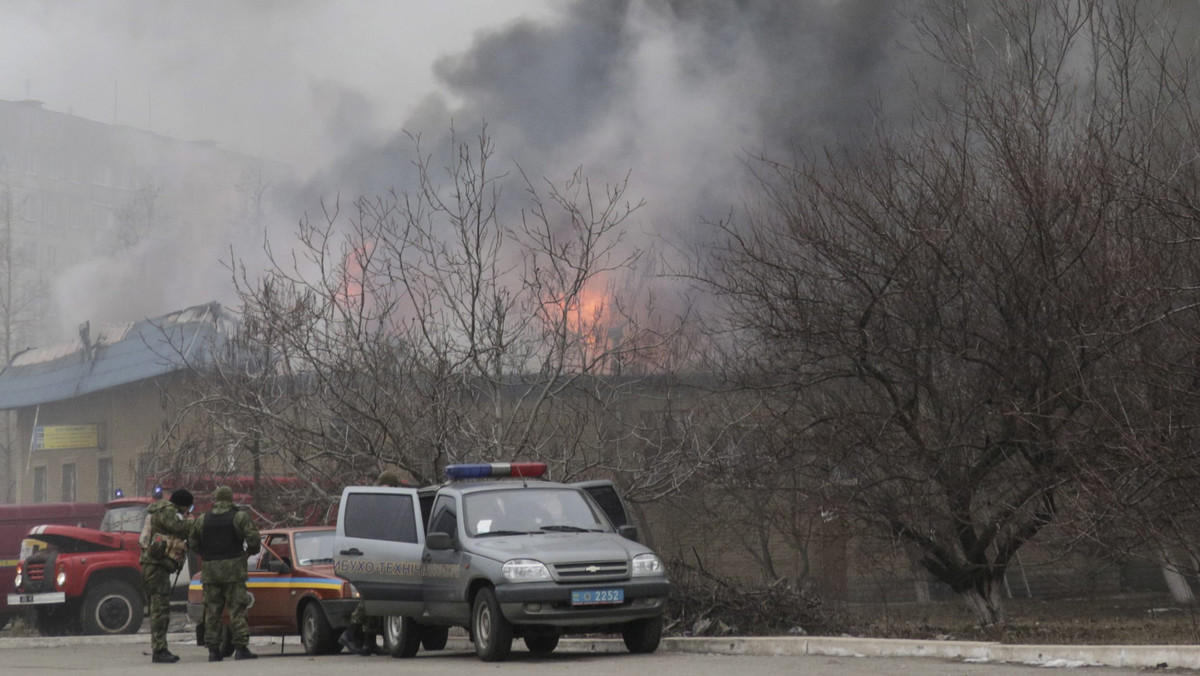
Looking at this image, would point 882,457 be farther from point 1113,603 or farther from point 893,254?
point 1113,603

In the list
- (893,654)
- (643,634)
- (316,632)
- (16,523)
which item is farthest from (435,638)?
(16,523)

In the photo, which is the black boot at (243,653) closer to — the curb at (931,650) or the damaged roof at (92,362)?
the curb at (931,650)

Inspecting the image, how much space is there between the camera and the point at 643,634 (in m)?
12.2

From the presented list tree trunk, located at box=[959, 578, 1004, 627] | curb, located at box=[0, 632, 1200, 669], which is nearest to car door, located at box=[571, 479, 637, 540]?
curb, located at box=[0, 632, 1200, 669]

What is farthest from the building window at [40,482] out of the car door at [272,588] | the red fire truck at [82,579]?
the car door at [272,588]

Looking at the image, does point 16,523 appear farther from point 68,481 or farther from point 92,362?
point 68,481

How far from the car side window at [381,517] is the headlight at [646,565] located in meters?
2.49

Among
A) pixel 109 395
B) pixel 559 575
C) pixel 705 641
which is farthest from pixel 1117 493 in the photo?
pixel 109 395

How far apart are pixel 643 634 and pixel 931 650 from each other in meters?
2.66

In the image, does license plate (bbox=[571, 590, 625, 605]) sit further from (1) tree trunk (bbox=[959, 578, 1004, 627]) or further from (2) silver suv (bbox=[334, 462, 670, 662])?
(1) tree trunk (bbox=[959, 578, 1004, 627])

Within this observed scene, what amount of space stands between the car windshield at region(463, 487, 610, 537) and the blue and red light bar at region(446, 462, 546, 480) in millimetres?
374

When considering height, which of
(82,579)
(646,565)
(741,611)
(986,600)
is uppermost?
(82,579)

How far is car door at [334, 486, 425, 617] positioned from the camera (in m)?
12.9

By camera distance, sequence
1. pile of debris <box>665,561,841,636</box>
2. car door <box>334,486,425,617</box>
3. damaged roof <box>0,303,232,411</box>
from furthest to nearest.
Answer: damaged roof <box>0,303,232,411</box>
pile of debris <box>665,561,841,636</box>
car door <box>334,486,425,617</box>
